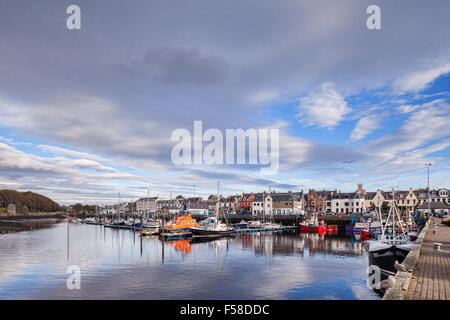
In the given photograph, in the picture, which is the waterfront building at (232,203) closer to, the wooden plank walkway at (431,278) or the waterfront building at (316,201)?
the waterfront building at (316,201)

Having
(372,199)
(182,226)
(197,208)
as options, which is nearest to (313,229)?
(182,226)

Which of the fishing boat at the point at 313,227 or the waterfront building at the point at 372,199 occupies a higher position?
the waterfront building at the point at 372,199

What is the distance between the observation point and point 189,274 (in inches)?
1298

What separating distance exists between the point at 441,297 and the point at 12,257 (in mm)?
47798

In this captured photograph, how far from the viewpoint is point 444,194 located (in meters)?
132

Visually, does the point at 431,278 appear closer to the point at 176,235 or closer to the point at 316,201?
the point at 176,235

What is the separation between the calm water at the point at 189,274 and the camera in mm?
25438

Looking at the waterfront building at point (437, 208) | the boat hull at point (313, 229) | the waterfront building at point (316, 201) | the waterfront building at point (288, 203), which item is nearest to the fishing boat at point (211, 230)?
the boat hull at point (313, 229)

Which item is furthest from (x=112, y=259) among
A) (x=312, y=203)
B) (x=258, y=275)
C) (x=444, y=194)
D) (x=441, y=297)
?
(x=444, y=194)

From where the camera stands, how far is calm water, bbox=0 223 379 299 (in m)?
25.4

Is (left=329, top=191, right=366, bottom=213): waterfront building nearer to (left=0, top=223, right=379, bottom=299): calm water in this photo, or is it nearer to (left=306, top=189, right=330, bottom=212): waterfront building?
(left=306, top=189, right=330, bottom=212): waterfront building

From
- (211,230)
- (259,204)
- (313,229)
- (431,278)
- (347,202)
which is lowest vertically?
(313,229)

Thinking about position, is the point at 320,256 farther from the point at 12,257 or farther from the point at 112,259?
the point at 12,257
